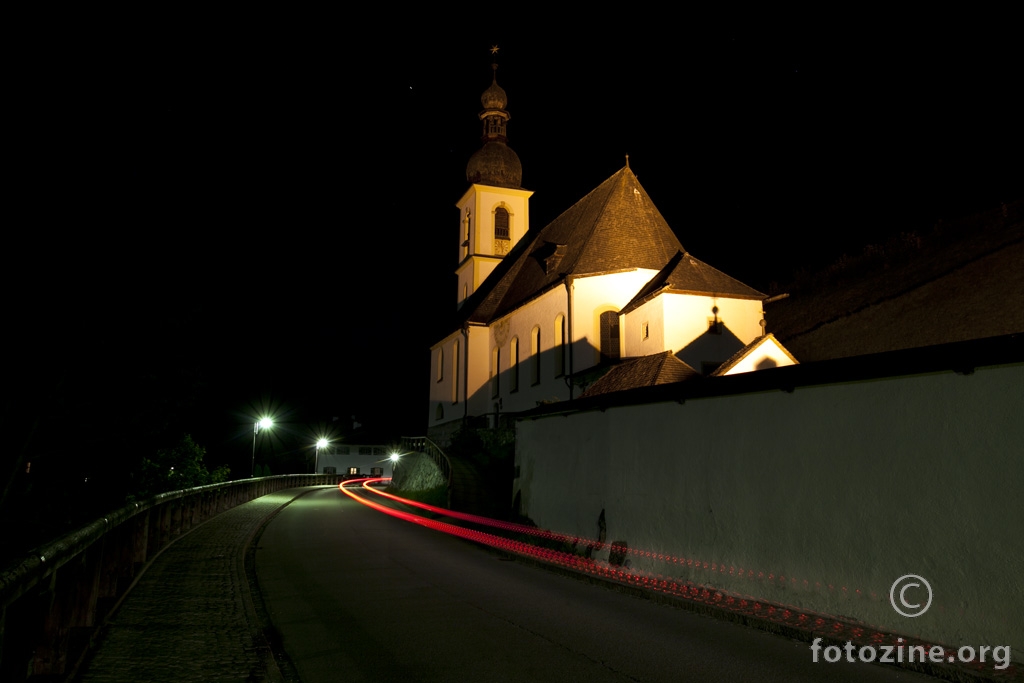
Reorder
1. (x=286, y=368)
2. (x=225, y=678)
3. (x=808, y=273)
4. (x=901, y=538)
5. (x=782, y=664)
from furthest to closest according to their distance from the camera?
1. (x=286, y=368)
2. (x=808, y=273)
3. (x=901, y=538)
4. (x=782, y=664)
5. (x=225, y=678)

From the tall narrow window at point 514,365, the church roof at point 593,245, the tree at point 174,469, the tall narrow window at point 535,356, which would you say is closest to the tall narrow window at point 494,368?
the tall narrow window at point 514,365

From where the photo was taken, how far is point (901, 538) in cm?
691

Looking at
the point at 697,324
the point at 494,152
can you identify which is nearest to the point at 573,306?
the point at 697,324

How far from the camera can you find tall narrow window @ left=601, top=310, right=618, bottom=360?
25.9 meters

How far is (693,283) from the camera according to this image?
22891 millimetres

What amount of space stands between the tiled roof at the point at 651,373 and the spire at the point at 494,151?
93.5 ft

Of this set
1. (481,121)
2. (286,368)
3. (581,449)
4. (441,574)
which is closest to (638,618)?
(441,574)

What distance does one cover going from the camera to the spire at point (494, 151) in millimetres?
44188

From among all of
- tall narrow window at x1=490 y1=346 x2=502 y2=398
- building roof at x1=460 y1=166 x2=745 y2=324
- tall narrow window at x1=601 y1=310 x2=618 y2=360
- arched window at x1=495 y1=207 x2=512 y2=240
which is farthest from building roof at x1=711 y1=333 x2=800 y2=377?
arched window at x1=495 y1=207 x2=512 y2=240

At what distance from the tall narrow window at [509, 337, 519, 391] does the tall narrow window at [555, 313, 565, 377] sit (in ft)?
14.9

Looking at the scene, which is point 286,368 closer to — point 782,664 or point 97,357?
point 97,357

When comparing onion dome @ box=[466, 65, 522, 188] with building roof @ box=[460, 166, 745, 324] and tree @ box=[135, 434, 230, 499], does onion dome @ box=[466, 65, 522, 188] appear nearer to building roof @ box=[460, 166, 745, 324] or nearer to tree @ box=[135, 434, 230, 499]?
building roof @ box=[460, 166, 745, 324]

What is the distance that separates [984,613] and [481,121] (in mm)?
43822

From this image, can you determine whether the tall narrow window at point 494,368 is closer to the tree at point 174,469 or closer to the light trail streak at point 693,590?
the tree at point 174,469
